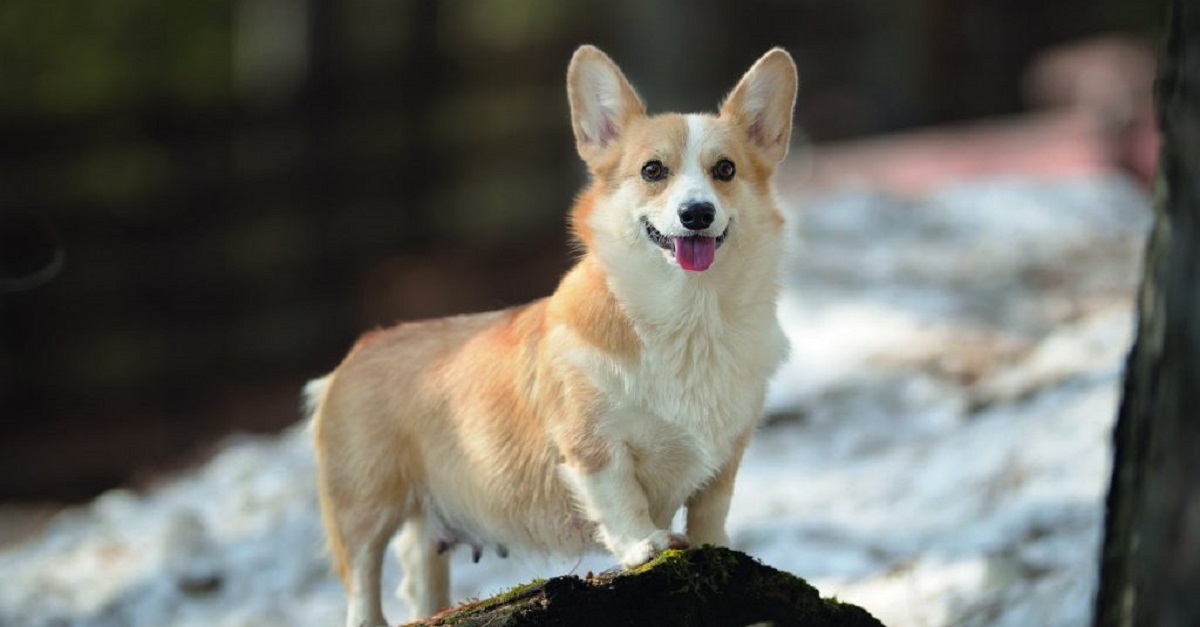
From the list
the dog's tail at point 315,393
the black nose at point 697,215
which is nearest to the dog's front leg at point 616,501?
Result: the black nose at point 697,215

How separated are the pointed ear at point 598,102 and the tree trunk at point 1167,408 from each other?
1461mm

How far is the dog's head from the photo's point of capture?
3965 millimetres

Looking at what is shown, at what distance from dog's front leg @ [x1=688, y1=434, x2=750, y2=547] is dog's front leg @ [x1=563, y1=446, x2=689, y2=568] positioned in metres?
0.27

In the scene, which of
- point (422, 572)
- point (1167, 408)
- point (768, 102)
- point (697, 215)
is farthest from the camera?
point (422, 572)

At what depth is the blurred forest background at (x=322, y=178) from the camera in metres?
12.5

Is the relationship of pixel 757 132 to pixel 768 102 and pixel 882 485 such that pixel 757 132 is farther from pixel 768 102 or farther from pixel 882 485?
pixel 882 485

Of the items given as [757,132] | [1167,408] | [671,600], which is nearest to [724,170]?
[757,132]

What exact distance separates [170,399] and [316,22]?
4.00 meters

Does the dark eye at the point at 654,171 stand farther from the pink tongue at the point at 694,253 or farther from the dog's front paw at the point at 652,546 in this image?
the dog's front paw at the point at 652,546

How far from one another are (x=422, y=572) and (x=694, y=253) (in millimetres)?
1531

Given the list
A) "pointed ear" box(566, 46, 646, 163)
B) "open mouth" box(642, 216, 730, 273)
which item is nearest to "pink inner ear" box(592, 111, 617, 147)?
"pointed ear" box(566, 46, 646, 163)

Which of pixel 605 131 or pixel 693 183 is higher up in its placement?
pixel 605 131

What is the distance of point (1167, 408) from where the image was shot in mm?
3232

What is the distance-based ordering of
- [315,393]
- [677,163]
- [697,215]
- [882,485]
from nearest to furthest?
[697,215] → [677,163] → [315,393] → [882,485]
